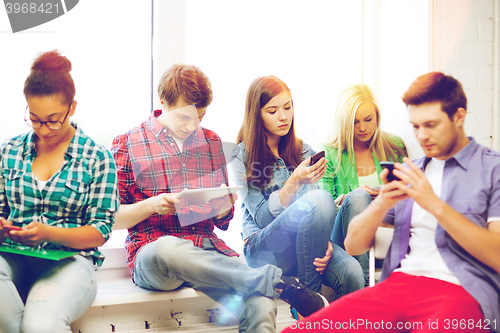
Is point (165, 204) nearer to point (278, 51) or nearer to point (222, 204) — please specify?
point (222, 204)

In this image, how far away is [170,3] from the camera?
1.87 meters

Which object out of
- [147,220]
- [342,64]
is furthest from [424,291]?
[342,64]

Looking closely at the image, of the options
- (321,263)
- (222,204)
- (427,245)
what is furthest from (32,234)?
(427,245)

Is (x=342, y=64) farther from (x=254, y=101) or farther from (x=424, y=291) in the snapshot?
(x=424, y=291)

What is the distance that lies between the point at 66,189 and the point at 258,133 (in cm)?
79

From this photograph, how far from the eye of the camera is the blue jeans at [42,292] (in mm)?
1119

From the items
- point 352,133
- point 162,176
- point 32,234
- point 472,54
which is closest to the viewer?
point 32,234

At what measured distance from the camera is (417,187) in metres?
1.03

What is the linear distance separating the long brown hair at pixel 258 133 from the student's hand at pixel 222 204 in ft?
0.48

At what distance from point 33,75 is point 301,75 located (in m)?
1.26

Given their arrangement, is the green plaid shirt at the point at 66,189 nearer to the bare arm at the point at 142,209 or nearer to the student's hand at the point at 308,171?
the bare arm at the point at 142,209

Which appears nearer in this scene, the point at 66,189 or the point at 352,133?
the point at 66,189

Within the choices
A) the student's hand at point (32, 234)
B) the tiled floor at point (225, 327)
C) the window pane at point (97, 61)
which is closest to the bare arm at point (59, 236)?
the student's hand at point (32, 234)

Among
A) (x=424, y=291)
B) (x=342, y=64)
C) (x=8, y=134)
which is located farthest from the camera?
(x=342, y=64)
